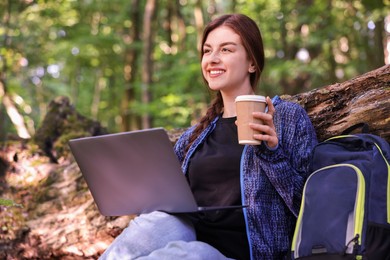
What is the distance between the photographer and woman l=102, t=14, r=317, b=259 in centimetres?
233

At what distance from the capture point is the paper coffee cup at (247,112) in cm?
212

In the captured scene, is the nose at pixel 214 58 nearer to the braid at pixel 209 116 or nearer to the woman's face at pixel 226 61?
the woman's face at pixel 226 61

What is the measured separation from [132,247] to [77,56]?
1053 cm

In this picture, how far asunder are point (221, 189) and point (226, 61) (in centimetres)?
68

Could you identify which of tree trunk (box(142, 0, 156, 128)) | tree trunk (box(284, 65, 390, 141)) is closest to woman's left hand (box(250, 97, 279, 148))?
tree trunk (box(284, 65, 390, 141))

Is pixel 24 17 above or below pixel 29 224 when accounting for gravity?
above

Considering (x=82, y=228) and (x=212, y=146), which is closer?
(x=212, y=146)

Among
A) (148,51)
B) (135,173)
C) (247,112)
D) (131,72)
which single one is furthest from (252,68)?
(131,72)

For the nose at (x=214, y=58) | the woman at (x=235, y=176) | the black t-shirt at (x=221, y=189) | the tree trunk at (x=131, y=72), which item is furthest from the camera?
the tree trunk at (x=131, y=72)

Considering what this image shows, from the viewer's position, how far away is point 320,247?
2.07m

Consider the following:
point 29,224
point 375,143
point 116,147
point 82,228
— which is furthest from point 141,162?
point 29,224

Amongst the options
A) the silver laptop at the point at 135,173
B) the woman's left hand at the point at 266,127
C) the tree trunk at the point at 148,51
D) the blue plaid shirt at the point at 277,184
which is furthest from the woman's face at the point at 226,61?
the tree trunk at the point at 148,51

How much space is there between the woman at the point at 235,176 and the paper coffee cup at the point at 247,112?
0.03 meters

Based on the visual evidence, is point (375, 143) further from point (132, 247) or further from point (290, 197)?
point (132, 247)
